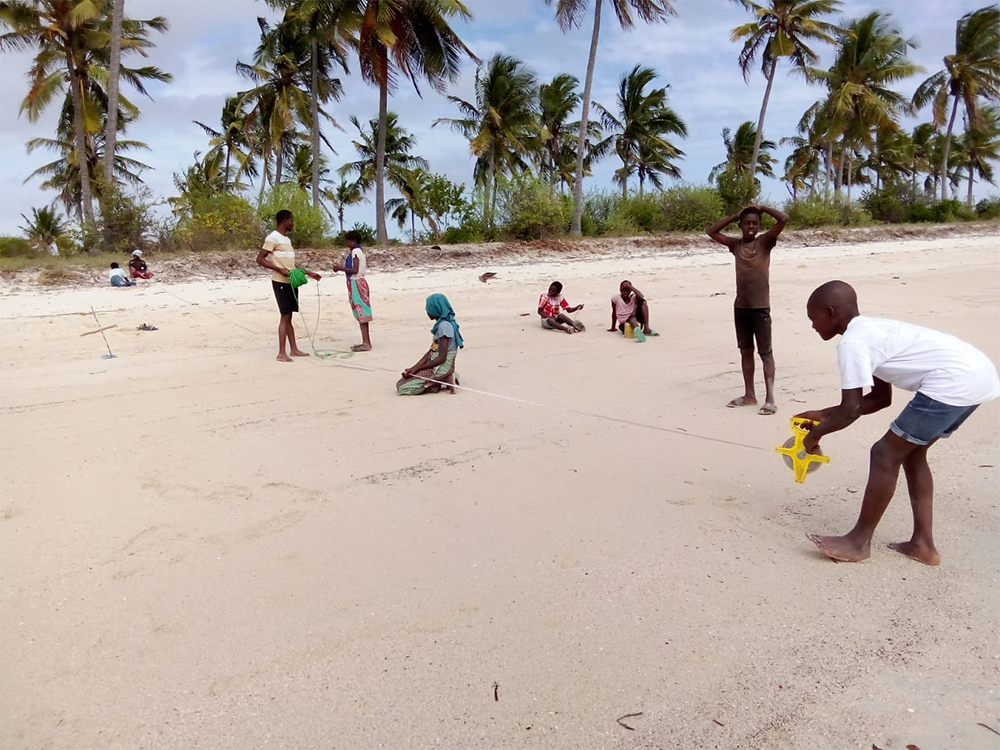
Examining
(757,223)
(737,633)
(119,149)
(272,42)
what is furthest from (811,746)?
(119,149)

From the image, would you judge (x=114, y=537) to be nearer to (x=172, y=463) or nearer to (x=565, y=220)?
(x=172, y=463)

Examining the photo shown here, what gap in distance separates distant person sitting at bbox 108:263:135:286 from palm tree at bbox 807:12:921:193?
88.4ft

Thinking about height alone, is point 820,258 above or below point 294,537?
above

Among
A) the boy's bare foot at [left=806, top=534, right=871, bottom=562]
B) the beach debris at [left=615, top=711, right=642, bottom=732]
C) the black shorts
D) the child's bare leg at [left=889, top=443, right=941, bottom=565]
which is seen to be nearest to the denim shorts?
the child's bare leg at [left=889, top=443, right=941, bottom=565]

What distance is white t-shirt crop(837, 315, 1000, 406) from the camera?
9.96ft

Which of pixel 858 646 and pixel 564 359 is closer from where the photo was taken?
pixel 858 646

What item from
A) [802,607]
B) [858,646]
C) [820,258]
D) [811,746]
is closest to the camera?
[811,746]

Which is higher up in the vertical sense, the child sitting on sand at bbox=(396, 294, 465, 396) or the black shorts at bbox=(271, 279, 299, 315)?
the black shorts at bbox=(271, 279, 299, 315)

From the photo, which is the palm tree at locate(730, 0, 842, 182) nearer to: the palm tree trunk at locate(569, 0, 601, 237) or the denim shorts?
the palm tree trunk at locate(569, 0, 601, 237)

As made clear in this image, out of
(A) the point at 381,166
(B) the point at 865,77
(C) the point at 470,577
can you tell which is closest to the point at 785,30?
(B) the point at 865,77

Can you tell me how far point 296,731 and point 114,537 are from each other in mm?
1933

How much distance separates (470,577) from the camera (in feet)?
10.9

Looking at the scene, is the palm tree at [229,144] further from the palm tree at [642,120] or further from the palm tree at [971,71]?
the palm tree at [971,71]

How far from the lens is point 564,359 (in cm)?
874
